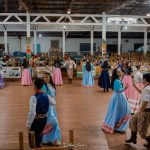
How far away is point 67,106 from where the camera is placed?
28.0 feet

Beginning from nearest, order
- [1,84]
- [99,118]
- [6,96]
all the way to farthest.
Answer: [99,118], [6,96], [1,84]

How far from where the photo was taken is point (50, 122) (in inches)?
192

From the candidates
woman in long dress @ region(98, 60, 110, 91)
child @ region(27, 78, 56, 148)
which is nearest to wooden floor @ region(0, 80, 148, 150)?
woman in long dress @ region(98, 60, 110, 91)

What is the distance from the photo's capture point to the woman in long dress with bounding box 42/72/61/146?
478 cm

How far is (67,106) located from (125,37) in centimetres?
2163

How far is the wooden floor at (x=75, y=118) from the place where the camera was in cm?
530

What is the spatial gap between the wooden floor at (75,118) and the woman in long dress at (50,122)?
1.19 ft

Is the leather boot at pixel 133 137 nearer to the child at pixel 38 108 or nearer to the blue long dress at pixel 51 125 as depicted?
the blue long dress at pixel 51 125

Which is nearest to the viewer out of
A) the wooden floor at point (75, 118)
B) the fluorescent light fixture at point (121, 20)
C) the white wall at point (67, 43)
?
the wooden floor at point (75, 118)

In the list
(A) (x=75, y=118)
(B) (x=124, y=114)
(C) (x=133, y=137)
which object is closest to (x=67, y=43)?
(A) (x=75, y=118)

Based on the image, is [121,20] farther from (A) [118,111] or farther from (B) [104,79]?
(A) [118,111]

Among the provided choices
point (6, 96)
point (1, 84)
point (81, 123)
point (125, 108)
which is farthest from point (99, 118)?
point (1, 84)

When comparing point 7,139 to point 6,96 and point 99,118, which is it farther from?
point 6,96

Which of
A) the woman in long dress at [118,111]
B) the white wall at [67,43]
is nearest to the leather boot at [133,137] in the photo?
the woman in long dress at [118,111]
